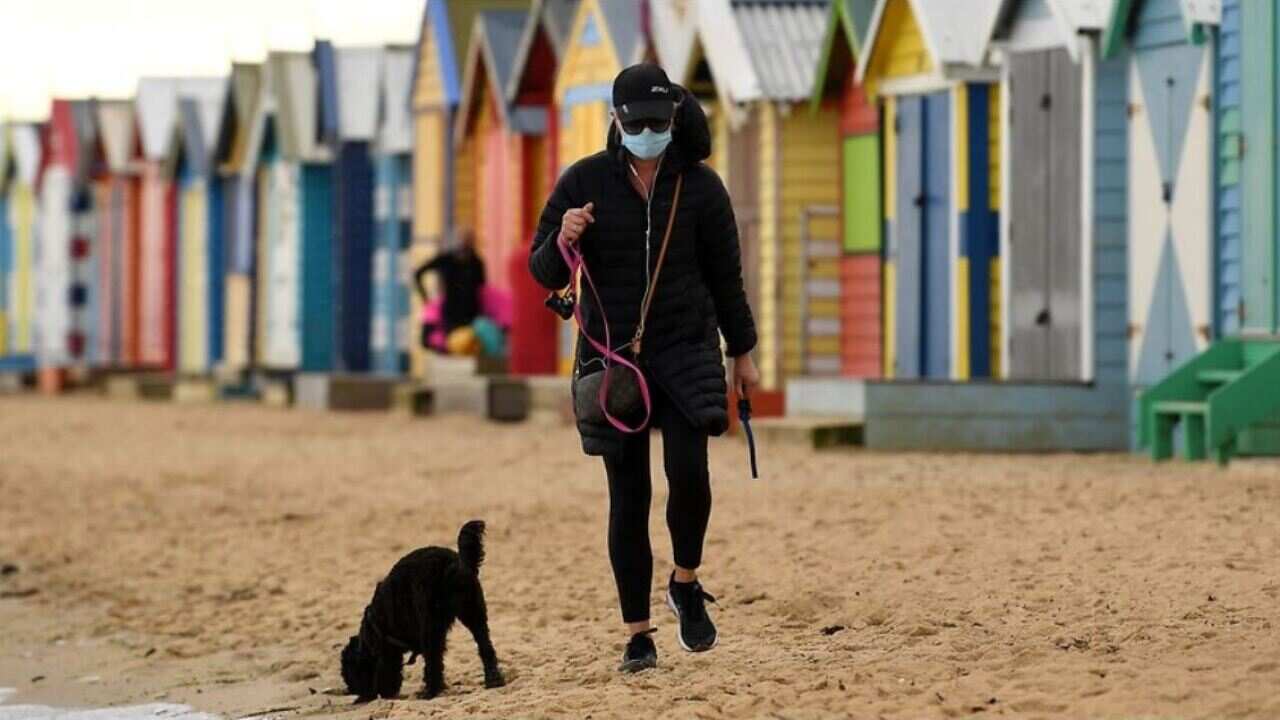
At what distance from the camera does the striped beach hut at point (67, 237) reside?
133 ft

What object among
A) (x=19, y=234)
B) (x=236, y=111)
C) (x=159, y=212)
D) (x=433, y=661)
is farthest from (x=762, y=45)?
(x=19, y=234)

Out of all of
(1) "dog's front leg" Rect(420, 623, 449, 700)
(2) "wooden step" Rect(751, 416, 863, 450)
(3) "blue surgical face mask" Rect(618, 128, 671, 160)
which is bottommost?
(1) "dog's front leg" Rect(420, 623, 449, 700)

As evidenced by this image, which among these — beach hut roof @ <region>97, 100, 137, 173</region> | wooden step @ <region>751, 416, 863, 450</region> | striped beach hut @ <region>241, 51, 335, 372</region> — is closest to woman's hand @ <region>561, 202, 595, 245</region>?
wooden step @ <region>751, 416, 863, 450</region>

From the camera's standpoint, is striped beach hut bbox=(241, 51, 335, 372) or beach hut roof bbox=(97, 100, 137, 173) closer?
striped beach hut bbox=(241, 51, 335, 372)

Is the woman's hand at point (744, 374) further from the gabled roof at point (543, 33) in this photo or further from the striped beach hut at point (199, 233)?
the striped beach hut at point (199, 233)

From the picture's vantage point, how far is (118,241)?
38.8m

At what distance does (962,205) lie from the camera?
705 inches

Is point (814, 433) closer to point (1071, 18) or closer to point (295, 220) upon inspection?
point (1071, 18)

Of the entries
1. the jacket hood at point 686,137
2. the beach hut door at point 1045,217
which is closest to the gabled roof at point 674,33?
the beach hut door at point 1045,217

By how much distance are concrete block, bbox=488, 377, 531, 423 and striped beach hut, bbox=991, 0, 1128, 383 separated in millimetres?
6470

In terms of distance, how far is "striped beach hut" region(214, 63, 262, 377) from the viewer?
33.3 metres

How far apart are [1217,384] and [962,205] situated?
141 inches

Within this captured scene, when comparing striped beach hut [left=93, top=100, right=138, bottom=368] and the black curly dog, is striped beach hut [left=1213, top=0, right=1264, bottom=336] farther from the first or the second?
striped beach hut [left=93, top=100, right=138, bottom=368]

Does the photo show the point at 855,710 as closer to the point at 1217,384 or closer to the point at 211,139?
the point at 1217,384
